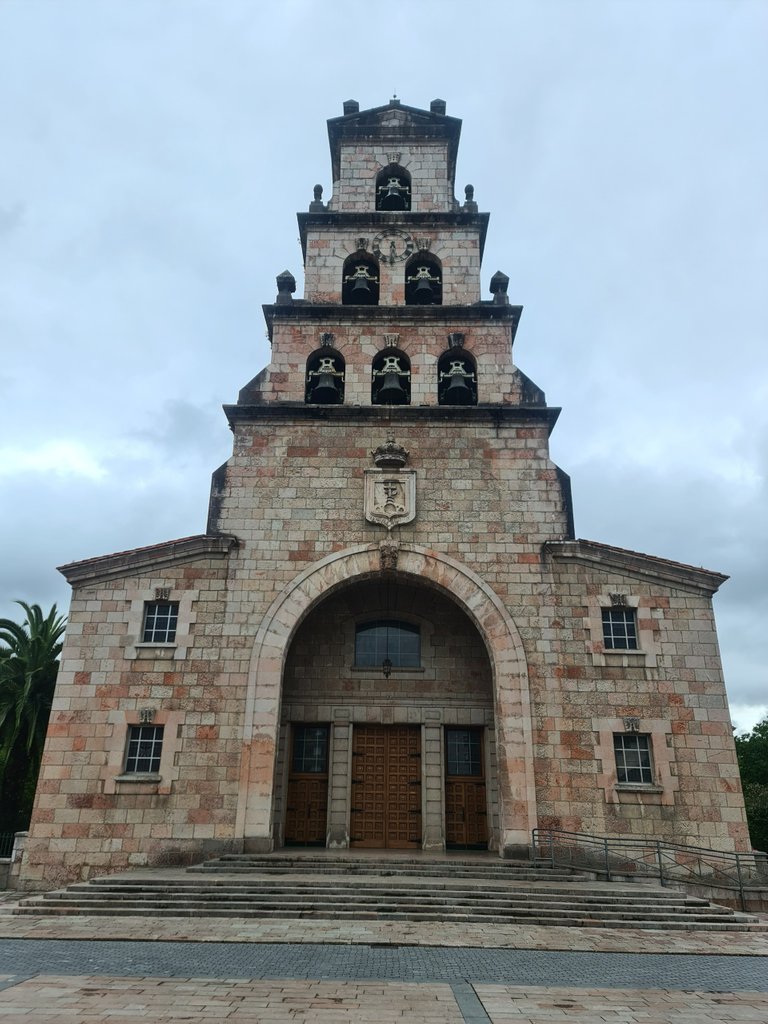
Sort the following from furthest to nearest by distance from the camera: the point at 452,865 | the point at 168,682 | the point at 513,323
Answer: the point at 513,323 → the point at 168,682 → the point at 452,865

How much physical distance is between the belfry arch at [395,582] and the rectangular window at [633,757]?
1886mm

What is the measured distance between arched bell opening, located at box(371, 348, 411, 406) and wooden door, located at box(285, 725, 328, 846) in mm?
8316

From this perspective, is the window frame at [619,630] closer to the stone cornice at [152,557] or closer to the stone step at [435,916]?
the stone step at [435,916]

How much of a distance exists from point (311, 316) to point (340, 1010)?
16.0 m

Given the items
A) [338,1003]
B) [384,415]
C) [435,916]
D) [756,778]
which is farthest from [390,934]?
[756,778]

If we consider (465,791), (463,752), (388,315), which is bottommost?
(465,791)

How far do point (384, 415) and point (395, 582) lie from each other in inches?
162

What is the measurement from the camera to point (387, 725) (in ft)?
57.4

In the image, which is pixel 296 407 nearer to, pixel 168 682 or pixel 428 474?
pixel 428 474

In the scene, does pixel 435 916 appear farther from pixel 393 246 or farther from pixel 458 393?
pixel 393 246

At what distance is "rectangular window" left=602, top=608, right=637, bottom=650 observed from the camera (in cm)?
1608

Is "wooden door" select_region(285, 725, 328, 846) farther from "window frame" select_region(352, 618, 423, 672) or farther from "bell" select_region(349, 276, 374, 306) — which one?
"bell" select_region(349, 276, 374, 306)

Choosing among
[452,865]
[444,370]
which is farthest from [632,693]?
[444,370]

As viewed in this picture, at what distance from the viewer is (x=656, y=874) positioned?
14148mm
